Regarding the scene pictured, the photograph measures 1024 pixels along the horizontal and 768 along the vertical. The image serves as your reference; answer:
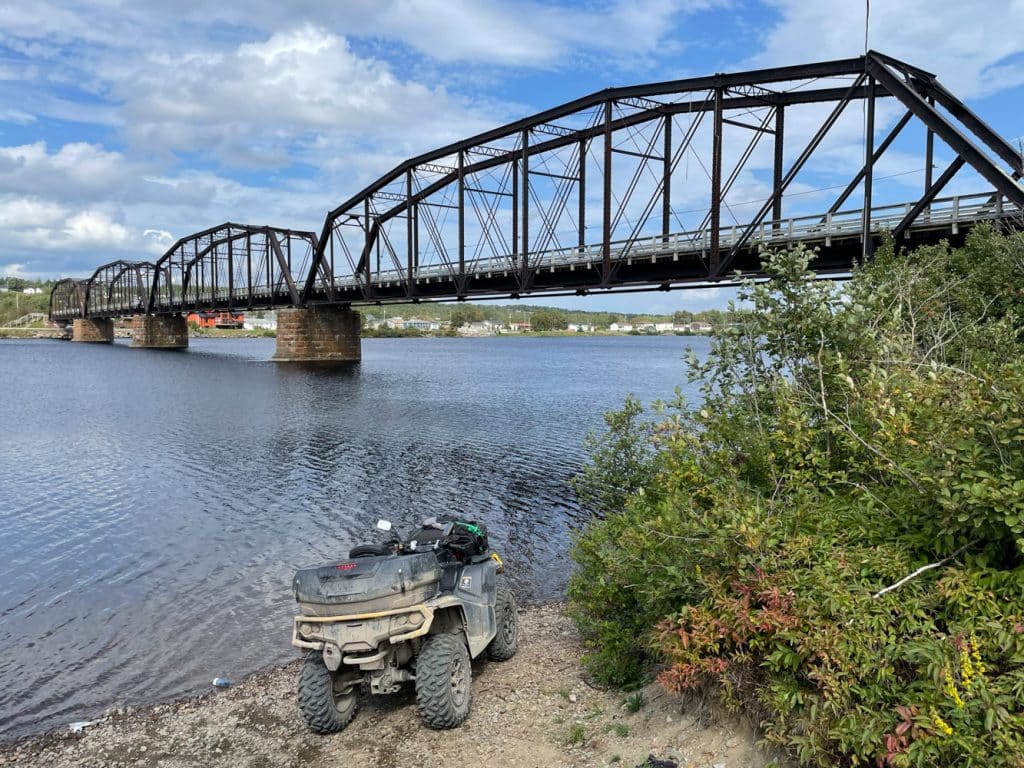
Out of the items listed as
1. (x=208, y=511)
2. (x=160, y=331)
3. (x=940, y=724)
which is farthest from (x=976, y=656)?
(x=160, y=331)

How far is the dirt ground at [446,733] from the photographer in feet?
20.0

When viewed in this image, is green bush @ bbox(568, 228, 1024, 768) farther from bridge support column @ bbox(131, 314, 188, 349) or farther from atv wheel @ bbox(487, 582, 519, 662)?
bridge support column @ bbox(131, 314, 188, 349)

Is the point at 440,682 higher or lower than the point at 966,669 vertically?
lower

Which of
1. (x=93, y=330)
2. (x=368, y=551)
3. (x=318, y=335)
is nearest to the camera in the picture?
(x=368, y=551)

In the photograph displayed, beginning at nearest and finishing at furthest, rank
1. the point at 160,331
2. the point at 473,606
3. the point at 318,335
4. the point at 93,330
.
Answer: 1. the point at 473,606
2. the point at 318,335
3. the point at 160,331
4. the point at 93,330

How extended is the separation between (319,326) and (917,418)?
86916 mm

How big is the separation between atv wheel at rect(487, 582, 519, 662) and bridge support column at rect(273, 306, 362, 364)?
81254 mm

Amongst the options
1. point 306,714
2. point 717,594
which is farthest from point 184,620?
point 717,594

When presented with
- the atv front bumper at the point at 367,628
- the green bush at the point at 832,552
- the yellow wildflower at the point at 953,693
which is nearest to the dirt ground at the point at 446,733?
the green bush at the point at 832,552

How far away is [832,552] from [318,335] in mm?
87154

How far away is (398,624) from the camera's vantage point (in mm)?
6543

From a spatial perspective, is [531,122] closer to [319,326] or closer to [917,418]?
[917,418]

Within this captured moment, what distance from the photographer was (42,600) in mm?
12945

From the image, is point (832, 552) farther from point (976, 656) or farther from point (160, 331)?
point (160, 331)
